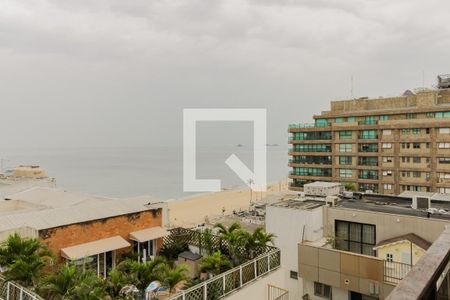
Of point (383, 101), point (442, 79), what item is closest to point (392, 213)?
point (383, 101)

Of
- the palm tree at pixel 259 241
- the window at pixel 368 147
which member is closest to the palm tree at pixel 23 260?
the palm tree at pixel 259 241

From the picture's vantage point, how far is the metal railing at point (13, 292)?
7860 millimetres

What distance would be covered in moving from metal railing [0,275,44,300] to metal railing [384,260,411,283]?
498 inches

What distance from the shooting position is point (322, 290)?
15859 millimetres

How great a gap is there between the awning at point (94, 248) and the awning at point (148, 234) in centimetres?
55

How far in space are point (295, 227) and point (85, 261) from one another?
1082 centimetres

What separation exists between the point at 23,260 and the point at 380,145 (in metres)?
50.2

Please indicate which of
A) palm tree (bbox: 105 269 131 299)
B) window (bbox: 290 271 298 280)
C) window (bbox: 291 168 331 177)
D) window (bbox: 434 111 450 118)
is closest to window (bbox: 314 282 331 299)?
window (bbox: 290 271 298 280)

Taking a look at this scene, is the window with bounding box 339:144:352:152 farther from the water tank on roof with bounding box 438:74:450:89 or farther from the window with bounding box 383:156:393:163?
the water tank on roof with bounding box 438:74:450:89

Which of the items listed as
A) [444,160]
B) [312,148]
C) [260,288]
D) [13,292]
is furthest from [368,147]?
[13,292]

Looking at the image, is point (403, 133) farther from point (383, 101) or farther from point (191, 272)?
point (191, 272)

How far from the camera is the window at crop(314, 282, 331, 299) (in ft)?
51.4

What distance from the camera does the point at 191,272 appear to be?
42.0ft

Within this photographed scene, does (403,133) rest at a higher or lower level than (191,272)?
higher
